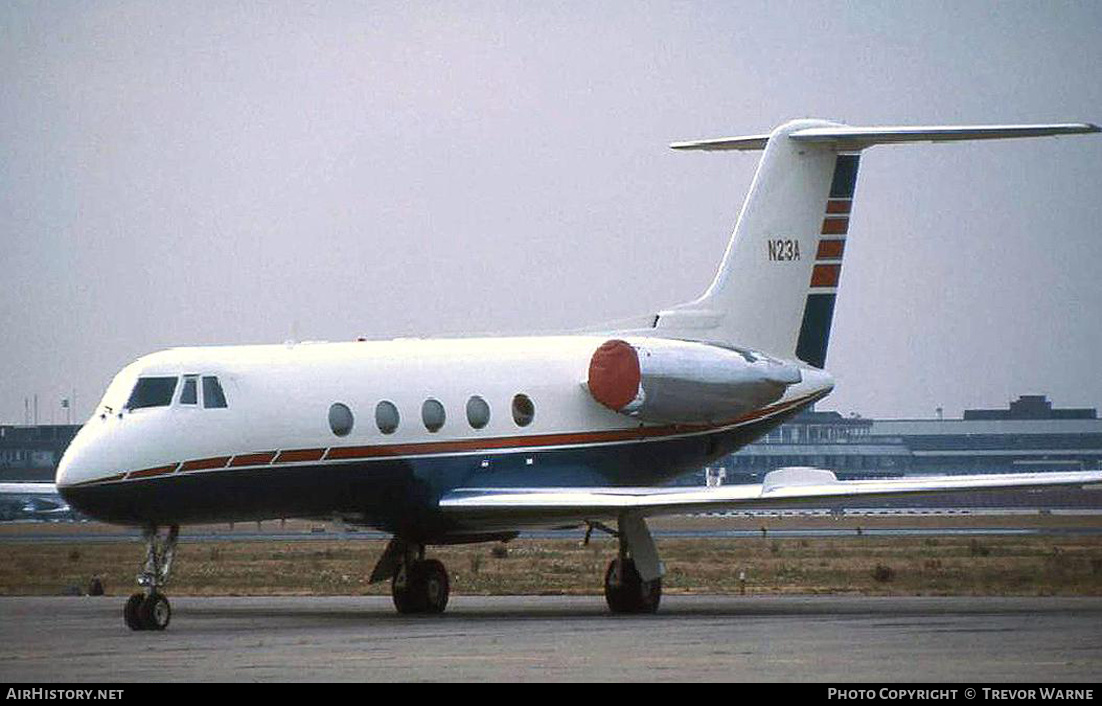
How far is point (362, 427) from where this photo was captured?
30.4m

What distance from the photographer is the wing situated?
29.3 metres

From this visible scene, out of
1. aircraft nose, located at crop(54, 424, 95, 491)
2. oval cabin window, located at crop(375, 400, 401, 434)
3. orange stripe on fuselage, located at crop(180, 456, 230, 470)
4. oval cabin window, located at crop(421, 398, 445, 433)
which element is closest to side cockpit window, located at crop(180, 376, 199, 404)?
orange stripe on fuselage, located at crop(180, 456, 230, 470)

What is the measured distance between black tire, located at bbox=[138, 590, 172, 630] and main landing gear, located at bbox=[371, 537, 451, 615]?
4.97m

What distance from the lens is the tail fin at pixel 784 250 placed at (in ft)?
115

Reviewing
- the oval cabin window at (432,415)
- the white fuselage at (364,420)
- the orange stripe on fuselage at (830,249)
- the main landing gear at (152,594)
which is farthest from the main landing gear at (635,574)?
the orange stripe on fuselage at (830,249)

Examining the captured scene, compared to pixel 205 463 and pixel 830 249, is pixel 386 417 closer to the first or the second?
pixel 205 463

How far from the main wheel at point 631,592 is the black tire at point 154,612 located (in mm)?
6885

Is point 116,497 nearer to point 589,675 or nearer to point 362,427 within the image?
point 362,427

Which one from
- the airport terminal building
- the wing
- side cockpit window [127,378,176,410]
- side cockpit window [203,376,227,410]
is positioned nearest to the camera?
side cockpit window [127,378,176,410]

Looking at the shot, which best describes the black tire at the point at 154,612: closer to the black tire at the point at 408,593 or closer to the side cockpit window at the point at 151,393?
the side cockpit window at the point at 151,393

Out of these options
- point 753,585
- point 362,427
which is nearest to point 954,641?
point 362,427

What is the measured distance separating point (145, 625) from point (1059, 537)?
121 feet

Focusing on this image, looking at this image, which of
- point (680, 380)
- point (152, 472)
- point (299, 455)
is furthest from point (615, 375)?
point (152, 472)

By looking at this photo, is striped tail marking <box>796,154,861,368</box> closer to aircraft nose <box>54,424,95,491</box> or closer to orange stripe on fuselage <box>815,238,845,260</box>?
orange stripe on fuselage <box>815,238,845,260</box>
